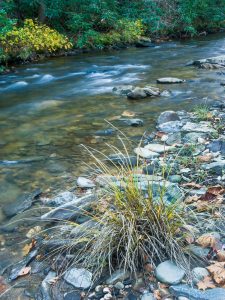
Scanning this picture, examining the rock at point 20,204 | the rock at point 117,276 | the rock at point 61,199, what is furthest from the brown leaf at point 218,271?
the rock at point 20,204

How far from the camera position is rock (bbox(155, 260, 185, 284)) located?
252 centimetres

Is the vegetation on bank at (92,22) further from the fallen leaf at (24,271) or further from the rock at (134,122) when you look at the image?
the fallen leaf at (24,271)

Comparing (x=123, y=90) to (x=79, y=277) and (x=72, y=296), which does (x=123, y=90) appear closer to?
(x=79, y=277)

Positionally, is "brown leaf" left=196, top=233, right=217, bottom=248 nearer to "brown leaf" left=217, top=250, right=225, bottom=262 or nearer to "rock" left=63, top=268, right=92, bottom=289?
"brown leaf" left=217, top=250, right=225, bottom=262

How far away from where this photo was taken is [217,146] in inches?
190

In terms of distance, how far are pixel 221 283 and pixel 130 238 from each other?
2.11 ft

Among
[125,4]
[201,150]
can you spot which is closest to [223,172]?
[201,150]

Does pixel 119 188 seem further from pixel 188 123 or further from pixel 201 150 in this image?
pixel 188 123

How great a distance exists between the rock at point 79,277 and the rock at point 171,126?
3.70m

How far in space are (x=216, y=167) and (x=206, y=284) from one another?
1.85 meters

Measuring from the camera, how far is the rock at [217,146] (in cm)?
474

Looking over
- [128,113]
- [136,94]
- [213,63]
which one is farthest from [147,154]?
[213,63]

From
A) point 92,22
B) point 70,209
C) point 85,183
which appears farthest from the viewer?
point 92,22

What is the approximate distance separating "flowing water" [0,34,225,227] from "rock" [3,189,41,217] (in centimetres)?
10
